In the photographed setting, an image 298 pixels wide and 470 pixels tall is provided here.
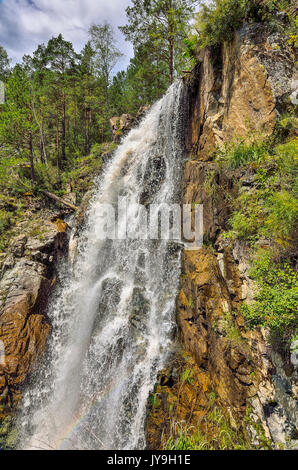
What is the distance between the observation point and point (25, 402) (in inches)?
267

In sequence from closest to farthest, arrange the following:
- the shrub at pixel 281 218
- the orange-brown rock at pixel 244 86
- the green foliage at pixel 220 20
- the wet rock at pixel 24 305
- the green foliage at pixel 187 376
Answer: the shrub at pixel 281 218, the green foliage at pixel 187 376, the orange-brown rock at pixel 244 86, the green foliage at pixel 220 20, the wet rock at pixel 24 305

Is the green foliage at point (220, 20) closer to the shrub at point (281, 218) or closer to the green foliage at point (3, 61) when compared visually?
the shrub at point (281, 218)

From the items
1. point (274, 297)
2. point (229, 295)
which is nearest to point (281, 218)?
point (274, 297)

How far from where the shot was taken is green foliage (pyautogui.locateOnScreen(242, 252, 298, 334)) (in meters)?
3.24

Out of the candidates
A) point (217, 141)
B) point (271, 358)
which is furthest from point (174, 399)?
point (217, 141)

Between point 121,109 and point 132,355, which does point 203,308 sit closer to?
point 132,355

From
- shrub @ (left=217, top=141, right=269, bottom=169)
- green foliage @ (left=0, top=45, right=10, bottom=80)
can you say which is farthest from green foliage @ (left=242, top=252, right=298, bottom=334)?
green foliage @ (left=0, top=45, right=10, bottom=80)

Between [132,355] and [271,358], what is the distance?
3.80 m

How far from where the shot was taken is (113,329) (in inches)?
273

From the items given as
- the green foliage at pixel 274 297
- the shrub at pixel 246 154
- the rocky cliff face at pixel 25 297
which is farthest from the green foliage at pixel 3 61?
the green foliage at pixel 274 297

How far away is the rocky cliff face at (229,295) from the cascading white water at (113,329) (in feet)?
2.21

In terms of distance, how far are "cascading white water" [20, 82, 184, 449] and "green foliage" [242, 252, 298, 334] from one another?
2.76 meters

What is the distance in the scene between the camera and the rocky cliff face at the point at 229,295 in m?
3.74

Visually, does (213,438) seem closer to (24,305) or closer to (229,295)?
(229,295)
